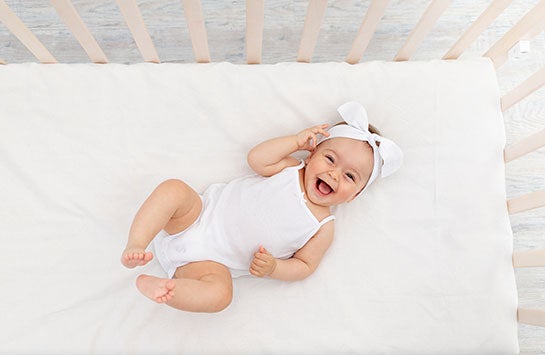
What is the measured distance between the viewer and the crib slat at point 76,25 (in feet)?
3.97

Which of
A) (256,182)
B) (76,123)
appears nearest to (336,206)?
(256,182)

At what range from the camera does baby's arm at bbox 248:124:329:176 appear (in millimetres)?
1348

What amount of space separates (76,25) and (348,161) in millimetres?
652

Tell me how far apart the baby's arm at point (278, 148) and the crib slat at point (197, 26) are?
0.87 ft

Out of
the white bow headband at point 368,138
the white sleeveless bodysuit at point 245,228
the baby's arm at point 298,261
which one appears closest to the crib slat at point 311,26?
the white bow headband at point 368,138

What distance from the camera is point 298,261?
4.38 feet

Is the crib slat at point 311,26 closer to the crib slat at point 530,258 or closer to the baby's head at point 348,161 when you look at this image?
the baby's head at point 348,161

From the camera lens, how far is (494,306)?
54.5 inches

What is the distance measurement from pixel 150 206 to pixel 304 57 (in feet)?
1.75

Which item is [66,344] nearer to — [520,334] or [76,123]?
[76,123]

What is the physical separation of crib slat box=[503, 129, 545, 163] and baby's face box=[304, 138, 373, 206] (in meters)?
0.36

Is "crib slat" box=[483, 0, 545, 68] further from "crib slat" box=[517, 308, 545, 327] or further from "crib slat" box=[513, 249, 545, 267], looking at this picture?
"crib slat" box=[517, 308, 545, 327]

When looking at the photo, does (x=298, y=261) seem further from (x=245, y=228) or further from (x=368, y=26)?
(x=368, y=26)

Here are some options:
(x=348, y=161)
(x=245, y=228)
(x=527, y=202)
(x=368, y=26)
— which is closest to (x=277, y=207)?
(x=245, y=228)
